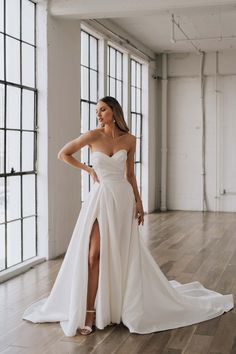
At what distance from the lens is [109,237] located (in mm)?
3867

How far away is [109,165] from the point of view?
3.89 metres

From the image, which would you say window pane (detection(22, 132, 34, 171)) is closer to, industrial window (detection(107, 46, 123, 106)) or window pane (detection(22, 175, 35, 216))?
window pane (detection(22, 175, 35, 216))

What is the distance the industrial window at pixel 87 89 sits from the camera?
7.72m

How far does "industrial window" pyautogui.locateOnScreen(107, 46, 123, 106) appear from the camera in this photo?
888 cm

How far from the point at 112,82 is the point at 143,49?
1.70 m

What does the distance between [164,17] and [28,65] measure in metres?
3.03

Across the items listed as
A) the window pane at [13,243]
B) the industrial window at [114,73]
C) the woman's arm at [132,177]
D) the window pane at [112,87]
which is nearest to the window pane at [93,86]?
the industrial window at [114,73]

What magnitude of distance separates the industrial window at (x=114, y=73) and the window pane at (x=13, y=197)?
A: 3.31 metres

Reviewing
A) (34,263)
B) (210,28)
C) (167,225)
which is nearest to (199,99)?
(210,28)

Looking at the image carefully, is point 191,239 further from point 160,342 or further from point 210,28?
point 160,342

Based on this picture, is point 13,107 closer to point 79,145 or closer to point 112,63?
point 79,145

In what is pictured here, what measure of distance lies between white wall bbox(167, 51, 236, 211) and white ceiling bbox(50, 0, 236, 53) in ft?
1.50

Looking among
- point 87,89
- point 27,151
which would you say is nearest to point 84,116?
point 87,89

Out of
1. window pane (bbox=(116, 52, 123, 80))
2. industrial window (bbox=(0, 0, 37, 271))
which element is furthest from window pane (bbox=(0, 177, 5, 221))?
window pane (bbox=(116, 52, 123, 80))
